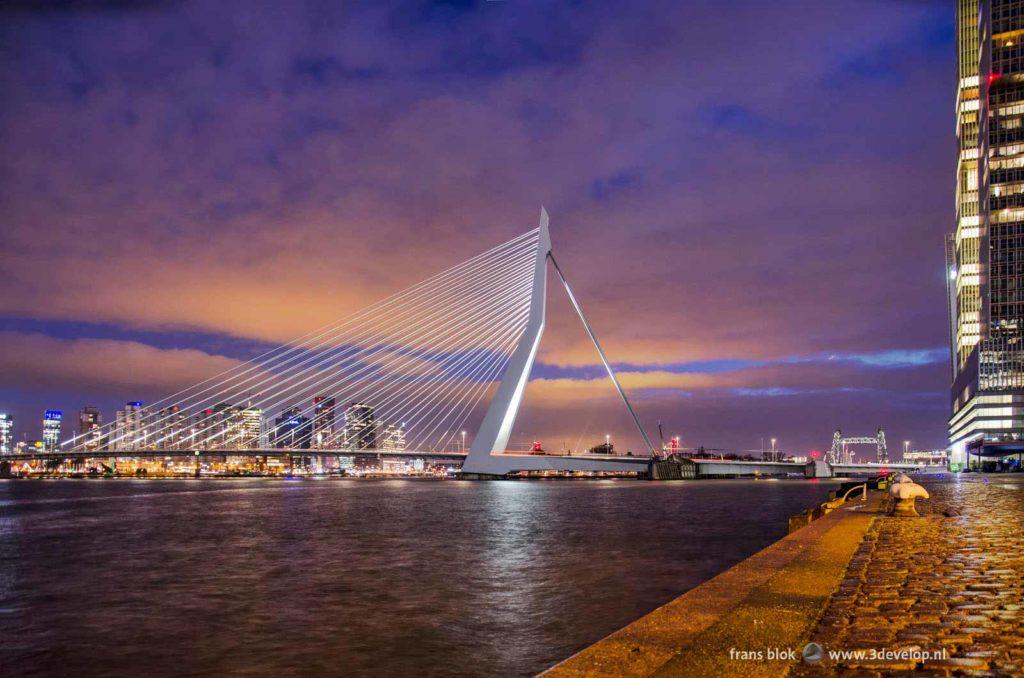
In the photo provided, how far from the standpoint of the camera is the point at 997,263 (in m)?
105

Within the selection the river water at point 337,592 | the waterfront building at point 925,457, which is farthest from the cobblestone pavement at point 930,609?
the waterfront building at point 925,457

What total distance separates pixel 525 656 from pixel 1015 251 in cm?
11562

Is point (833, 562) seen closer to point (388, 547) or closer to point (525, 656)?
point (525, 656)

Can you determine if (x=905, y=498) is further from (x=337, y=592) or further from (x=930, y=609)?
(x=337, y=592)

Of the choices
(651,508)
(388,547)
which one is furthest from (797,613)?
(651,508)

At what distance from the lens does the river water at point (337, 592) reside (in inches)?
391

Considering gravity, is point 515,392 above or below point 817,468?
above

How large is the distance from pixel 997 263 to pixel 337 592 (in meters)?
113

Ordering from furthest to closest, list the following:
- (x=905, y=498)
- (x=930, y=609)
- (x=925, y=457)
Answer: (x=925, y=457)
(x=905, y=498)
(x=930, y=609)

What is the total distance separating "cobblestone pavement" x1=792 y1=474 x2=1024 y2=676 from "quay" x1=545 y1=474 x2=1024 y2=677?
0.01 m

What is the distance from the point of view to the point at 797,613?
602 cm

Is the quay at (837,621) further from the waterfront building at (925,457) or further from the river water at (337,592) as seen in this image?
the waterfront building at (925,457)

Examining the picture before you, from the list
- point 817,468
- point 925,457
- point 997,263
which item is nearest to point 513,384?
point 997,263

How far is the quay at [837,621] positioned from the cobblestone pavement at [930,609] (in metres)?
0.01
